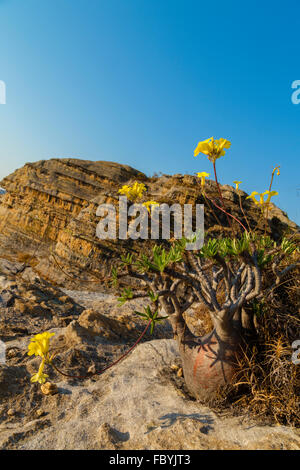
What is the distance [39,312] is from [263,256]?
4252mm

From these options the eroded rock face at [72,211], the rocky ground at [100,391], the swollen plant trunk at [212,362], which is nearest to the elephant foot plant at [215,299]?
the swollen plant trunk at [212,362]

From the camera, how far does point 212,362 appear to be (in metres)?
→ 2.18

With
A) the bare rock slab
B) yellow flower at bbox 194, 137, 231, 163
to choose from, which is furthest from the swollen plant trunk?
yellow flower at bbox 194, 137, 231, 163

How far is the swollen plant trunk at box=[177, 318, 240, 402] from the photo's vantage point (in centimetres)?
213

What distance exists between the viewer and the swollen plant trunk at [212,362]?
2.13 m

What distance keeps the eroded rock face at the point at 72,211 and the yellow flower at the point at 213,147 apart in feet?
26.2

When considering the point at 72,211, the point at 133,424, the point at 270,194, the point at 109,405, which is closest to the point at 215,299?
the point at 270,194

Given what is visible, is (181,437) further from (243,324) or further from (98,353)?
(98,353)

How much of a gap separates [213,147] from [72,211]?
12.2 meters

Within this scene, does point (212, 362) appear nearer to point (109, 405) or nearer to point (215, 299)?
point (215, 299)

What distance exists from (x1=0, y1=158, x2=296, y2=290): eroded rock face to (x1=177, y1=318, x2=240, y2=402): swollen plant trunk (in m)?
7.66

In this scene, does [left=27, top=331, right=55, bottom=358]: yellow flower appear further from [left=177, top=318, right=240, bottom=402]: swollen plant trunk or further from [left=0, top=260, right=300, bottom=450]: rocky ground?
[left=177, top=318, right=240, bottom=402]: swollen plant trunk
